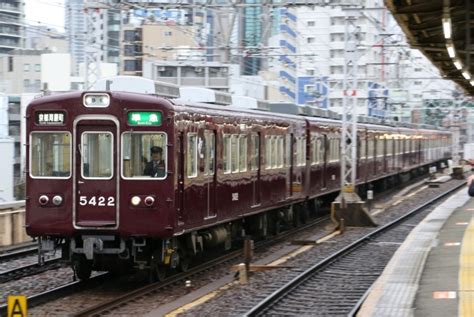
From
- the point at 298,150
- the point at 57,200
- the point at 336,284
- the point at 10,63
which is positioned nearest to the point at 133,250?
the point at 57,200

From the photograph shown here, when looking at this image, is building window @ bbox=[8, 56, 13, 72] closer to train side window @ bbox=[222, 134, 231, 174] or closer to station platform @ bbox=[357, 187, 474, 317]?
station platform @ bbox=[357, 187, 474, 317]

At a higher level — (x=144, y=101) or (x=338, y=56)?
(x=338, y=56)

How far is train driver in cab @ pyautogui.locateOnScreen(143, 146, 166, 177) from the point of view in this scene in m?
11.3

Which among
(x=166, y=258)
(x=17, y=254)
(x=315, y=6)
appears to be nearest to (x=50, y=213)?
(x=166, y=258)

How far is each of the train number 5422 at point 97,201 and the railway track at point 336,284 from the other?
7.87 feet

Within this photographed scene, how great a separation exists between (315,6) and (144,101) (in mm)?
7988

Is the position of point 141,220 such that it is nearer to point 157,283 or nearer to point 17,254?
point 157,283

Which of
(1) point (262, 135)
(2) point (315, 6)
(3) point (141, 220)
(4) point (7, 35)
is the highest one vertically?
(4) point (7, 35)

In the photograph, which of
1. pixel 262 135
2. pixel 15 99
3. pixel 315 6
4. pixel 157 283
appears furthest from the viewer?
pixel 15 99

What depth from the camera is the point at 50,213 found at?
1141 cm

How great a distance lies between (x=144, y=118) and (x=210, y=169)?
6.99ft

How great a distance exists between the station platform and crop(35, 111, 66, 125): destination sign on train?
467 cm

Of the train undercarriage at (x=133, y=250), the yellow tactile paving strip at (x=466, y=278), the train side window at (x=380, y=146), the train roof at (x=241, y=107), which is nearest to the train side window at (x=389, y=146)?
the train side window at (x=380, y=146)

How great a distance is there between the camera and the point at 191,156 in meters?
12.2
